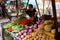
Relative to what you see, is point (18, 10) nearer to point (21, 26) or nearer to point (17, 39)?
point (21, 26)

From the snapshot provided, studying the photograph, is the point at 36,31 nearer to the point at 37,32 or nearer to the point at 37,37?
the point at 37,32

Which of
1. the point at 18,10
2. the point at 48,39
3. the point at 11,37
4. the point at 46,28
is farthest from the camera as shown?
the point at 18,10

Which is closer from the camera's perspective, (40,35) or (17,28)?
(40,35)

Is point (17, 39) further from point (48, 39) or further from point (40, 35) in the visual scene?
point (48, 39)

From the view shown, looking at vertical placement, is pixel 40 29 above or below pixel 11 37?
above

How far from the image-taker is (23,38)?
1965 mm

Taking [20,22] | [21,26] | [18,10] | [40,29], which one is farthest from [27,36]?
[18,10]

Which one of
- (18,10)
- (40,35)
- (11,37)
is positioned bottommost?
(11,37)

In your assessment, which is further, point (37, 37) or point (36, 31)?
point (36, 31)

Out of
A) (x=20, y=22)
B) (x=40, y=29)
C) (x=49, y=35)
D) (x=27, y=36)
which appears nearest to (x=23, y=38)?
(x=27, y=36)

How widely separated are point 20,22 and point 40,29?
69 centimetres

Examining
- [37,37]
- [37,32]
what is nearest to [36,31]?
[37,32]

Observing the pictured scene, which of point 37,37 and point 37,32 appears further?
point 37,32

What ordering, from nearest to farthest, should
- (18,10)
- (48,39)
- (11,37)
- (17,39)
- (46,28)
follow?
(48,39)
(46,28)
(17,39)
(11,37)
(18,10)
